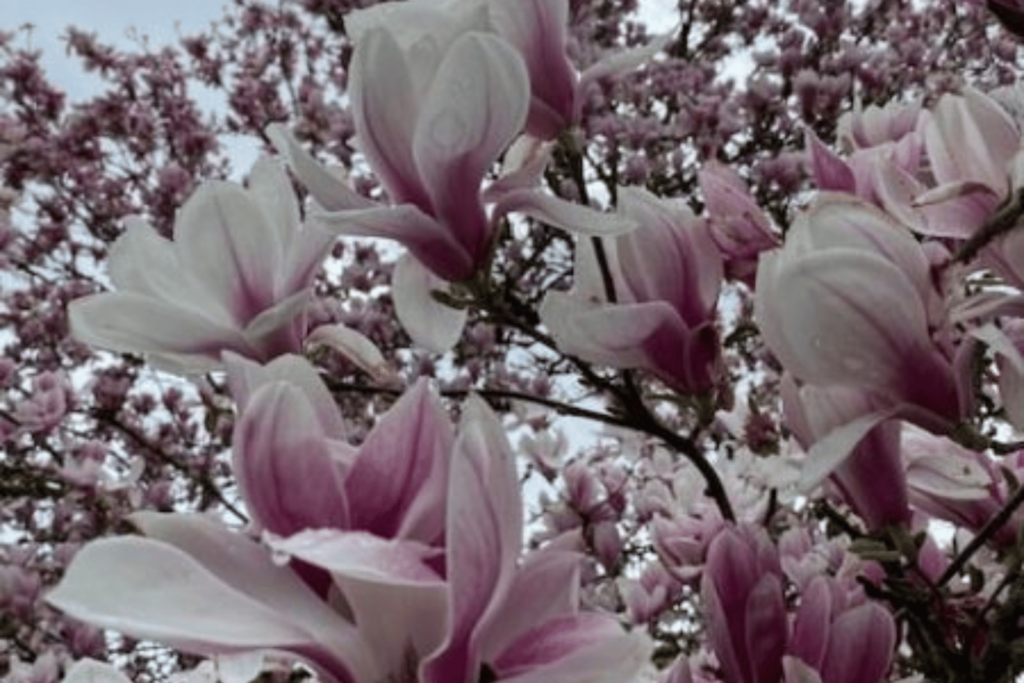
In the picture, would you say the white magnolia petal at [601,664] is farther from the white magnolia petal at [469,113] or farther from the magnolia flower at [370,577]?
the white magnolia petal at [469,113]

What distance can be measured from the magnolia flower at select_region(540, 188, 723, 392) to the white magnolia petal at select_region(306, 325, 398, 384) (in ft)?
0.50

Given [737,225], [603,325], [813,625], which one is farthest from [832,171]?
[813,625]

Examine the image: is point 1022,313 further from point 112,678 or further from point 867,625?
point 112,678

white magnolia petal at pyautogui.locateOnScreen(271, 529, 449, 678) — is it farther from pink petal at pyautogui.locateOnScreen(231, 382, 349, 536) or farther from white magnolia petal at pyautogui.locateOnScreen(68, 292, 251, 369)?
white magnolia petal at pyautogui.locateOnScreen(68, 292, 251, 369)

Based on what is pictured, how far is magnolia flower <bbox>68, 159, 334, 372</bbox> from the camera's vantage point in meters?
0.77

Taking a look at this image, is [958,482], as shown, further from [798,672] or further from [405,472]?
[405,472]

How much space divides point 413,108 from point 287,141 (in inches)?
3.4

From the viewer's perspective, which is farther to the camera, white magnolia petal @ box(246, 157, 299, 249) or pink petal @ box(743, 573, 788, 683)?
white magnolia petal @ box(246, 157, 299, 249)

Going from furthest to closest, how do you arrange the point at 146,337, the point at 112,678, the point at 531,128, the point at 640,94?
the point at 640,94, the point at 531,128, the point at 146,337, the point at 112,678

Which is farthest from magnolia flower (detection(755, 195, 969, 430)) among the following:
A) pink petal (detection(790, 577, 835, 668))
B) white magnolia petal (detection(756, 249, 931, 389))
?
pink petal (detection(790, 577, 835, 668))

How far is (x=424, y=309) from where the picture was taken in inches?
34.7

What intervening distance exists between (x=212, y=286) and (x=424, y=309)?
0.50 ft

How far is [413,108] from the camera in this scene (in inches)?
27.9

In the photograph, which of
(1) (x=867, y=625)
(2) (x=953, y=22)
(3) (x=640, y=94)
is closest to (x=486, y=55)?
(1) (x=867, y=625)
